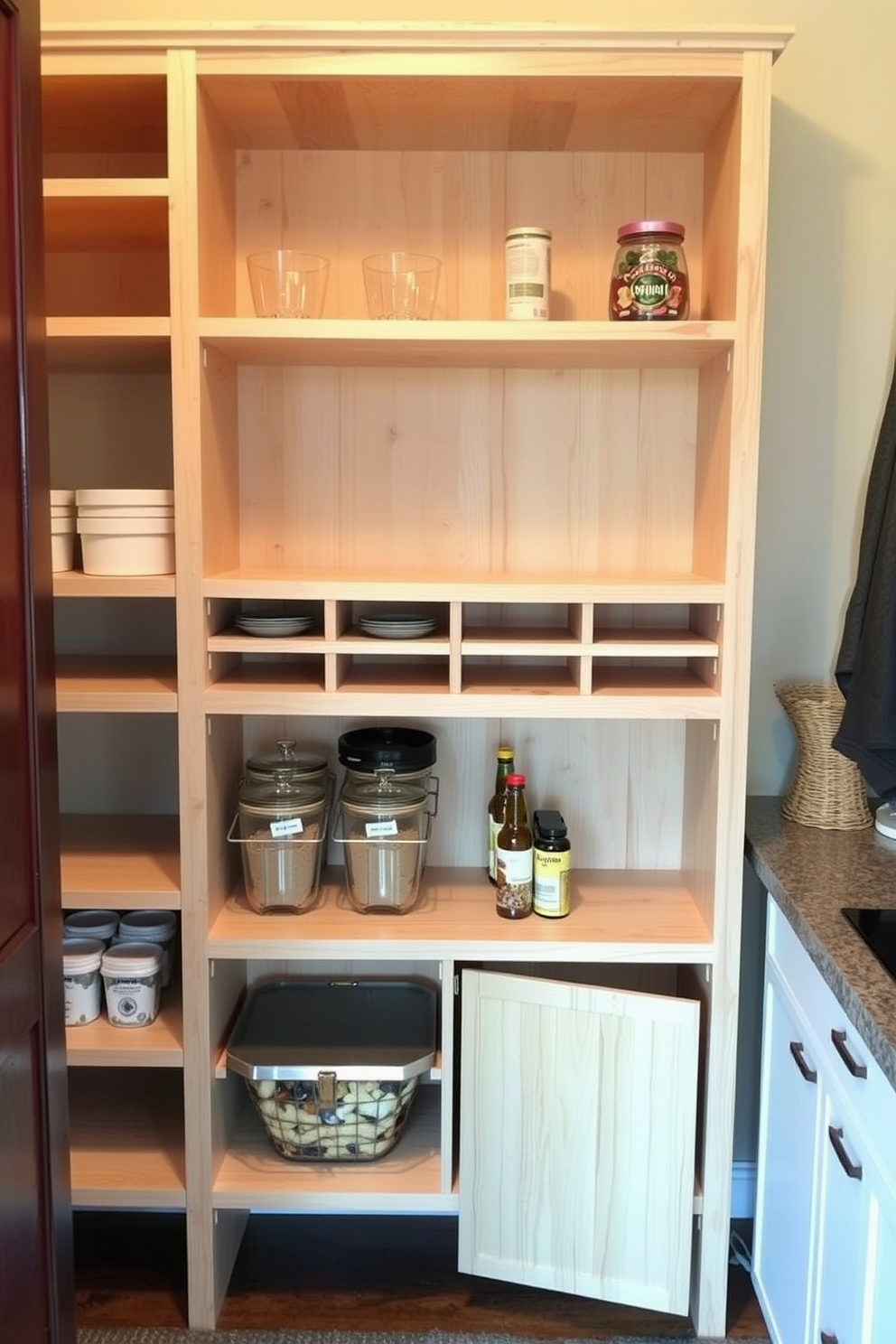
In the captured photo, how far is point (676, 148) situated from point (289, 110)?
Result: 66cm

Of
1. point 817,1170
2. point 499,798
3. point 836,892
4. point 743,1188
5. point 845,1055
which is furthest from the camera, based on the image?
point 743,1188

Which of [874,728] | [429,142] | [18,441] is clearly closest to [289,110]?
[429,142]

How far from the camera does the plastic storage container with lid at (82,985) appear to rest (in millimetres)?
1784

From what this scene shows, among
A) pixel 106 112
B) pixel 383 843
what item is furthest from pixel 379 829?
pixel 106 112

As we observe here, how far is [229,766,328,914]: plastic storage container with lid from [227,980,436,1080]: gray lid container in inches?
9.1

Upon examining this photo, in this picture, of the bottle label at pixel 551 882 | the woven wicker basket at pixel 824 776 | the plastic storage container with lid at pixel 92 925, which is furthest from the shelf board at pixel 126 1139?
the woven wicker basket at pixel 824 776

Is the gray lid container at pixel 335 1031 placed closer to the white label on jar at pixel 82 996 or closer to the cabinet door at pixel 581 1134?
the cabinet door at pixel 581 1134

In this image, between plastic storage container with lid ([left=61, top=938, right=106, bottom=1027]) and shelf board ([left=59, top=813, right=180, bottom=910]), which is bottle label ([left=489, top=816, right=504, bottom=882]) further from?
plastic storage container with lid ([left=61, top=938, right=106, bottom=1027])

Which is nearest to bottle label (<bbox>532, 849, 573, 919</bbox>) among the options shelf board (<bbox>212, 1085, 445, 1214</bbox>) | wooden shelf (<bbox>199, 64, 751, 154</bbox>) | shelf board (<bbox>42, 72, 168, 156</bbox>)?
shelf board (<bbox>212, 1085, 445, 1214</bbox>)

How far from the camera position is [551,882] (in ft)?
5.82

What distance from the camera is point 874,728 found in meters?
1.69

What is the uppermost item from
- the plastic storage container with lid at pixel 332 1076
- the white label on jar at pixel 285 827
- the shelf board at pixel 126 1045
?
the white label on jar at pixel 285 827

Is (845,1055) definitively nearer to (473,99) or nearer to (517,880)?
(517,880)

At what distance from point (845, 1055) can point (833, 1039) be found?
0.05 m
